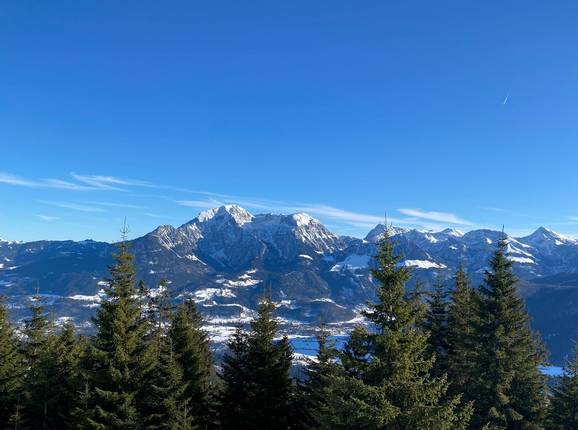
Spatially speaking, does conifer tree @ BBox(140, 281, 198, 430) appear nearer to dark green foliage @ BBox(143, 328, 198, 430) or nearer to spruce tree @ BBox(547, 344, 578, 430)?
Answer: dark green foliage @ BBox(143, 328, 198, 430)

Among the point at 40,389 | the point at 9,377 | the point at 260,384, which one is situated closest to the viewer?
the point at 260,384

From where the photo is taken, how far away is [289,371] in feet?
123

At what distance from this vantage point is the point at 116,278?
3253cm

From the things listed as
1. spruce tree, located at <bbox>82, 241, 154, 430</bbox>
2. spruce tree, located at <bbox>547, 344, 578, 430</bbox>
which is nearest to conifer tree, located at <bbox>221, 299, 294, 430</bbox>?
spruce tree, located at <bbox>82, 241, 154, 430</bbox>

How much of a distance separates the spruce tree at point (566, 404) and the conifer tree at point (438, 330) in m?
8.51

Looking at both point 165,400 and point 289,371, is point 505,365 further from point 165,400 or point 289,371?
point 165,400

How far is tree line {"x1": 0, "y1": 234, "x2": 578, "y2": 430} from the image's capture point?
70.8 ft

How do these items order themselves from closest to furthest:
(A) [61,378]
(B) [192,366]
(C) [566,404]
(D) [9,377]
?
(C) [566,404]
(B) [192,366]
(A) [61,378]
(D) [9,377]

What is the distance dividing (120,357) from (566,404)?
34191 millimetres

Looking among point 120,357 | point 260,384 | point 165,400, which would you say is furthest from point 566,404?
point 120,357

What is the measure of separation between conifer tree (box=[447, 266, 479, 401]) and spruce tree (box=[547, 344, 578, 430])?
6.92m

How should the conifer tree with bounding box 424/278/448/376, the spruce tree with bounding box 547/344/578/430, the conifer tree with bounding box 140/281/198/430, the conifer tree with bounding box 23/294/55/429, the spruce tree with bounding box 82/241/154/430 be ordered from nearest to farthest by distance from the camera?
the spruce tree with bounding box 82/241/154/430, the conifer tree with bounding box 140/281/198/430, the spruce tree with bounding box 547/344/578/430, the conifer tree with bounding box 23/294/55/429, the conifer tree with bounding box 424/278/448/376

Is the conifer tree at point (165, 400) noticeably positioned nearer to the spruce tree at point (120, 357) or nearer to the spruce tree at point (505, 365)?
the spruce tree at point (120, 357)

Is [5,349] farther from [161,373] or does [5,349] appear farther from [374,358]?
[374,358]
